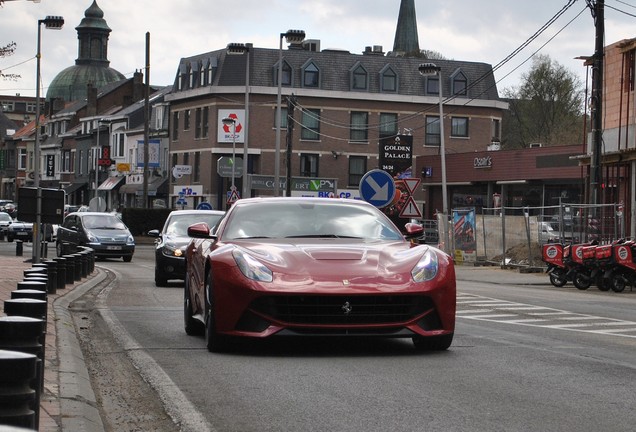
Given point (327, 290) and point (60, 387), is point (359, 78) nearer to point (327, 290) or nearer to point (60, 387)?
point (327, 290)

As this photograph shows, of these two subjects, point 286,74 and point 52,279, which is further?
point 286,74

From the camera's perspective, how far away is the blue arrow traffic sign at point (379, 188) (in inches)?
953

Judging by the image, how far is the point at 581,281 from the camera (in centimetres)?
2689

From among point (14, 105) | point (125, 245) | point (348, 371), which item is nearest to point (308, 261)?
point (348, 371)

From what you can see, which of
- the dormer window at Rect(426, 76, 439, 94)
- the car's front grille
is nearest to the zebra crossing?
the car's front grille

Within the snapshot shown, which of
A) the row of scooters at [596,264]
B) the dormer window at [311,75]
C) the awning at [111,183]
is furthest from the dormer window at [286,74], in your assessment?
the row of scooters at [596,264]

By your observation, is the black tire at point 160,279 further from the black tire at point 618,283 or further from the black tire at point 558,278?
the black tire at point 618,283

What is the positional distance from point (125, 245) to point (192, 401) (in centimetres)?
3327

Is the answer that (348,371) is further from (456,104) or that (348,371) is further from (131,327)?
(456,104)

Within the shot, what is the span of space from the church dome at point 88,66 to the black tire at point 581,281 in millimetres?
112007

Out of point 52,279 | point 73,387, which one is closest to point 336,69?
point 52,279

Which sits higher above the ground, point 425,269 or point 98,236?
point 425,269

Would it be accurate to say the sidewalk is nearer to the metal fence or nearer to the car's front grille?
the car's front grille

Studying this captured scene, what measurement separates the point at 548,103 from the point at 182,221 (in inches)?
3032
